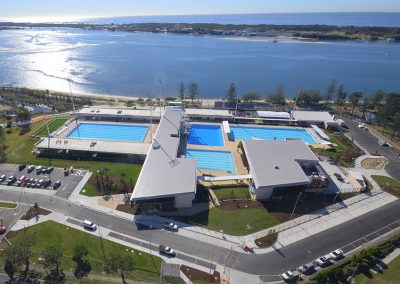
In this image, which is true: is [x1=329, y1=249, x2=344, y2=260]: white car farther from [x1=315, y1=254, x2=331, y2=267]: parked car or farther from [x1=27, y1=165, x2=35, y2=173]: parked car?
[x1=27, y1=165, x2=35, y2=173]: parked car

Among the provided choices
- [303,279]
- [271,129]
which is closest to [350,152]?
[271,129]

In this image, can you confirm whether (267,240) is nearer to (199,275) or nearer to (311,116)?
(199,275)

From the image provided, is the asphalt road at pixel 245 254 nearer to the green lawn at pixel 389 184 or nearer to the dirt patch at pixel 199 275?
the dirt patch at pixel 199 275

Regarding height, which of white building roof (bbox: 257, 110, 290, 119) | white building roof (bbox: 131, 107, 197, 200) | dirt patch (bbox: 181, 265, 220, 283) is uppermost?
white building roof (bbox: 131, 107, 197, 200)

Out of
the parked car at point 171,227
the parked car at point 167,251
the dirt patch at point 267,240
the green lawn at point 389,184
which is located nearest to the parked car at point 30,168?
the parked car at point 171,227

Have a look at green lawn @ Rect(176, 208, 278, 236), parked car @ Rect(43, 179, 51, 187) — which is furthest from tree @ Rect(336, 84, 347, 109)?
parked car @ Rect(43, 179, 51, 187)
